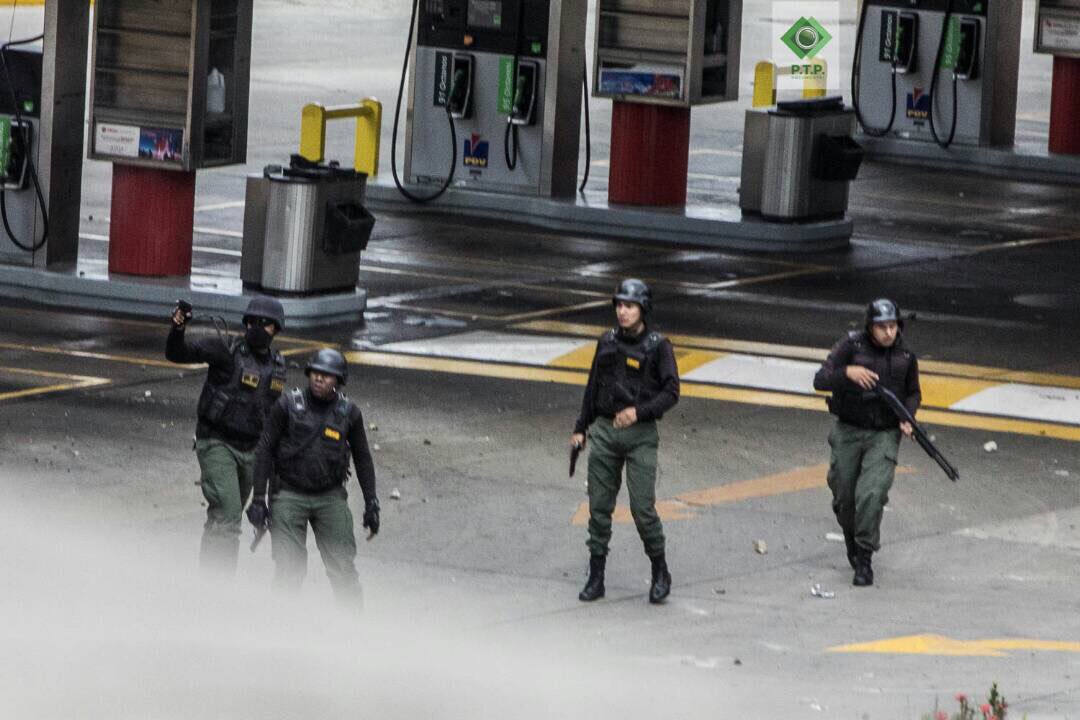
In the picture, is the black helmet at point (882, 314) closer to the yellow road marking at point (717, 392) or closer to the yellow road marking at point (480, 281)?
the yellow road marking at point (717, 392)

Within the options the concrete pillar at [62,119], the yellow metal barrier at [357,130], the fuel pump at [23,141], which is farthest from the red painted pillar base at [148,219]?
the yellow metal barrier at [357,130]

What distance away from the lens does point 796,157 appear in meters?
24.5

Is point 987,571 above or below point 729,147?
below

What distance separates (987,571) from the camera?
12641 mm

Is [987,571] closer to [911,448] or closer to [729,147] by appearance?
[911,448]

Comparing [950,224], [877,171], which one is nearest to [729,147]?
Answer: [877,171]

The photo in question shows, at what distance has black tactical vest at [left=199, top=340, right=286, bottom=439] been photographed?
1173 centimetres

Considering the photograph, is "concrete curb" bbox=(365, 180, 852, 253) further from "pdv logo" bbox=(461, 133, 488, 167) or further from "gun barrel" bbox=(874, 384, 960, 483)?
"gun barrel" bbox=(874, 384, 960, 483)

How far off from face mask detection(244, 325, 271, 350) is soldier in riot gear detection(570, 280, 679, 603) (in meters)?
1.66

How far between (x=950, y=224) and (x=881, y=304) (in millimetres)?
13998

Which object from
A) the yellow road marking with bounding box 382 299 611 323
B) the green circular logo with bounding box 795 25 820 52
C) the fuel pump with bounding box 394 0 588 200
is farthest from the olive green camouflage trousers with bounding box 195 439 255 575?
the green circular logo with bounding box 795 25 820 52

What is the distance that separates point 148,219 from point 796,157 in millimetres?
7412

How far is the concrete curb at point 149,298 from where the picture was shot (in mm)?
19312

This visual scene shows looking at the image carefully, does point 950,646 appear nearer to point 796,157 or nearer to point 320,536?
point 320,536
